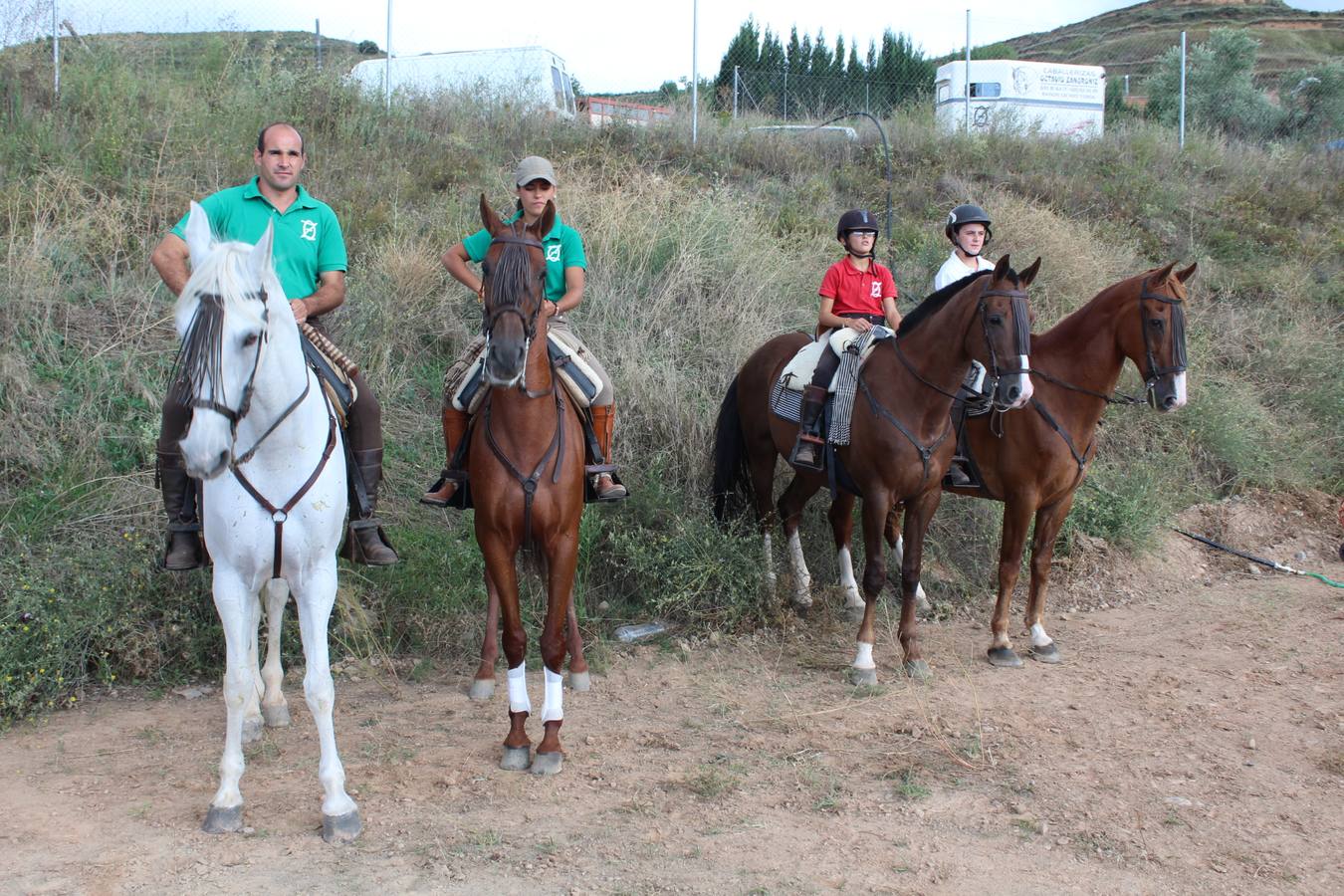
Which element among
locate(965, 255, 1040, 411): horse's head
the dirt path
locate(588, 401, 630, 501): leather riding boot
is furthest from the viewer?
locate(965, 255, 1040, 411): horse's head

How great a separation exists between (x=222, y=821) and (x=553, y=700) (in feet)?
4.83

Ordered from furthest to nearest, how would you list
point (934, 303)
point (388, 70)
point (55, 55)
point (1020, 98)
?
1. point (1020, 98)
2. point (388, 70)
3. point (55, 55)
4. point (934, 303)

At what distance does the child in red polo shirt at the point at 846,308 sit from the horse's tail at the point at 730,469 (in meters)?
0.99

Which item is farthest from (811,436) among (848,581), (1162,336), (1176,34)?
(1176,34)

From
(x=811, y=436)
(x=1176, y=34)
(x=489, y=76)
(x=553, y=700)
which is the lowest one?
(x=553, y=700)

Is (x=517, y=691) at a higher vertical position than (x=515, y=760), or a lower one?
higher

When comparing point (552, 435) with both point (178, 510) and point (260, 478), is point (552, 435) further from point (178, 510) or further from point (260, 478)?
point (178, 510)

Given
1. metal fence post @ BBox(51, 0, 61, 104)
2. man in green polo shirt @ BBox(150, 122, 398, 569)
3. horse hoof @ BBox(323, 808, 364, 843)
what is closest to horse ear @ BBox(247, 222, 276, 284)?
man in green polo shirt @ BBox(150, 122, 398, 569)

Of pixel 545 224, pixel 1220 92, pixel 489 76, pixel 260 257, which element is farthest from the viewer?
pixel 1220 92

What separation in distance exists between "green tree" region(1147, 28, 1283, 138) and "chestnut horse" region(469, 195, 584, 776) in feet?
62.1

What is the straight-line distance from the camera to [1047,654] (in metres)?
6.43

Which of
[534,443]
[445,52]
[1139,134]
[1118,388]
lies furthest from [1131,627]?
[445,52]

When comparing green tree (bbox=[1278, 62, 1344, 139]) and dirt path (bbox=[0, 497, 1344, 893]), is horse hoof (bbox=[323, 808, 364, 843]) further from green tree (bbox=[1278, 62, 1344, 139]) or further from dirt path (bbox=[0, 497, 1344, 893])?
green tree (bbox=[1278, 62, 1344, 139])

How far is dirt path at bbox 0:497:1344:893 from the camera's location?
12.3ft
